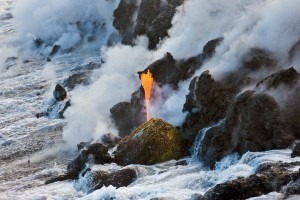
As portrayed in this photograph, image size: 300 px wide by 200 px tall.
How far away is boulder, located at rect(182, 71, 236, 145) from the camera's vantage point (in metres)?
25.5

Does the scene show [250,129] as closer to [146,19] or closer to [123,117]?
[123,117]

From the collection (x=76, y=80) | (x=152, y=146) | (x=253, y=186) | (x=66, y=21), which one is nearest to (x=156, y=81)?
(x=152, y=146)

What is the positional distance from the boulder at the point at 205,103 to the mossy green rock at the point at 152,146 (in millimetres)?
963

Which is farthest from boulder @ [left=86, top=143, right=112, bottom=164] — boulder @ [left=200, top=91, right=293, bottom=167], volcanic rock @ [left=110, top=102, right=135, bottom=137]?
boulder @ [left=200, top=91, right=293, bottom=167]

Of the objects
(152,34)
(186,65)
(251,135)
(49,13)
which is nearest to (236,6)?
(186,65)

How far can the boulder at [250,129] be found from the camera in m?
21.4

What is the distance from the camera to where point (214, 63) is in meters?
28.8

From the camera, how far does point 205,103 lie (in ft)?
84.9

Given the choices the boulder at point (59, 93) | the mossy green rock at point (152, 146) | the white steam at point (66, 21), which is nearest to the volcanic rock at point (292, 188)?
the mossy green rock at point (152, 146)

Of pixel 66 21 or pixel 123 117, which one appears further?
pixel 66 21

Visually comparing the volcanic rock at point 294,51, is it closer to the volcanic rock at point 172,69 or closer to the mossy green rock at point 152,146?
the volcanic rock at point 172,69

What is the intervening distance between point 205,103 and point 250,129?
4411 millimetres

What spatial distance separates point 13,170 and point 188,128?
36.3 ft

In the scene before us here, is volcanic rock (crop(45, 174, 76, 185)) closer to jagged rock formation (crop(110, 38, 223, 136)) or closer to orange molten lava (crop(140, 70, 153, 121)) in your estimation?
jagged rock formation (crop(110, 38, 223, 136))
